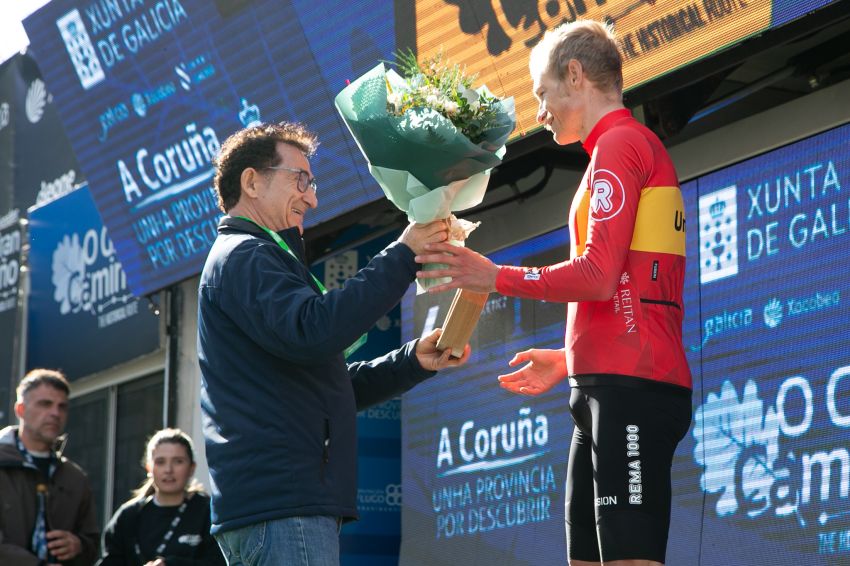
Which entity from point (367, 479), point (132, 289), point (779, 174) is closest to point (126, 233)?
point (132, 289)

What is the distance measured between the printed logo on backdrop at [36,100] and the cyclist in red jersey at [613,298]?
927cm

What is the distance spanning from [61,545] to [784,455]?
11.2ft

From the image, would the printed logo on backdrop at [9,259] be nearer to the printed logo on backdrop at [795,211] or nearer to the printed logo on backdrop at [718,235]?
the printed logo on backdrop at [718,235]

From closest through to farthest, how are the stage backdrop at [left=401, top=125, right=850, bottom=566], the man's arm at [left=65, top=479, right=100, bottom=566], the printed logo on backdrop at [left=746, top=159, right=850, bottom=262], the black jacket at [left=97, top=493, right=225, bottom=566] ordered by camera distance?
1. the stage backdrop at [left=401, top=125, right=850, bottom=566]
2. the printed logo on backdrop at [left=746, top=159, right=850, bottom=262]
3. the black jacket at [left=97, top=493, right=225, bottom=566]
4. the man's arm at [left=65, top=479, right=100, bottom=566]

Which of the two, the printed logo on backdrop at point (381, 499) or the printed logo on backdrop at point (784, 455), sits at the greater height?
the printed logo on backdrop at point (381, 499)

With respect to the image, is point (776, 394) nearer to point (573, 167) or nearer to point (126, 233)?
point (573, 167)

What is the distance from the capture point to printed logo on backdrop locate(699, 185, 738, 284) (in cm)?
579

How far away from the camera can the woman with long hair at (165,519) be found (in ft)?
20.7

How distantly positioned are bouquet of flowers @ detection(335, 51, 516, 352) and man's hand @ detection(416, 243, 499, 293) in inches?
3.5

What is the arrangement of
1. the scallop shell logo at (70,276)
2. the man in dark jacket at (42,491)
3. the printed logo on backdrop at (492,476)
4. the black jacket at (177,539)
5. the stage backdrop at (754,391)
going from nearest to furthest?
1. the stage backdrop at (754,391)
2. the black jacket at (177,539)
3. the man in dark jacket at (42,491)
4. the printed logo on backdrop at (492,476)
5. the scallop shell logo at (70,276)

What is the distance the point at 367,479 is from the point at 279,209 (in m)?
4.87

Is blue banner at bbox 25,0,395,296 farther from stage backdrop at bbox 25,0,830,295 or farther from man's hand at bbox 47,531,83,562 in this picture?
man's hand at bbox 47,531,83,562

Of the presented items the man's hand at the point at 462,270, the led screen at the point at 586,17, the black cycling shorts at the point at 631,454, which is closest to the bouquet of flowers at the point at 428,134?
the man's hand at the point at 462,270

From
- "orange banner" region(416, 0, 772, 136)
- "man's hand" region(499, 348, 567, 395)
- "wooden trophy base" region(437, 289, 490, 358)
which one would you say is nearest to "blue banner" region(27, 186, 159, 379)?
"orange banner" region(416, 0, 772, 136)
